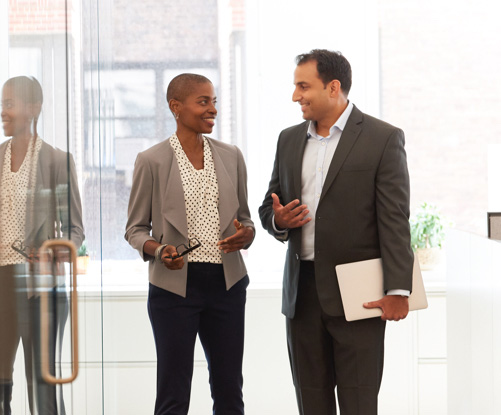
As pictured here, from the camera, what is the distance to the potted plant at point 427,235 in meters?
4.38

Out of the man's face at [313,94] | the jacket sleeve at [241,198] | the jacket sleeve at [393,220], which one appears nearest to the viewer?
the jacket sleeve at [393,220]

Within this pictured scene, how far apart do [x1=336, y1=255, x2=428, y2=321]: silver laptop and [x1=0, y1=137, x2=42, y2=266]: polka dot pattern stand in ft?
3.59

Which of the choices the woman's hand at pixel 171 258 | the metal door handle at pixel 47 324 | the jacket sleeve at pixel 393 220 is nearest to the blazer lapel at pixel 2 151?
the metal door handle at pixel 47 324

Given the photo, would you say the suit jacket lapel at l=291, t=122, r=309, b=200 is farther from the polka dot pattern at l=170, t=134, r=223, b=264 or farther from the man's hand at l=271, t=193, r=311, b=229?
the polka dot pattern at l=170, t=134, r=223, b=264

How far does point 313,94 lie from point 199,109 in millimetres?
415

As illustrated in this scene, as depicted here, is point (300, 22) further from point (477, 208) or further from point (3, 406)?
point (3, 406)

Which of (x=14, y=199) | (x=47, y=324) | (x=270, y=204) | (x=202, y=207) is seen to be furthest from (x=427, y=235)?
(x=14, y=199)

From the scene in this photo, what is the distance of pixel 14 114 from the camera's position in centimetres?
173

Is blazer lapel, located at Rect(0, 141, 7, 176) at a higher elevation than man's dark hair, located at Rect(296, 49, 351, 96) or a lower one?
lower

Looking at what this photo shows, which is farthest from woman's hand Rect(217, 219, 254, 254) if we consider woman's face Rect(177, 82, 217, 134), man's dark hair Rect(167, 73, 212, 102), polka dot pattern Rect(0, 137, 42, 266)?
polka dot pattern Rect(0, 137, 42, 266)

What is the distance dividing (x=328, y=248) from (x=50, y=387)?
3.40ft

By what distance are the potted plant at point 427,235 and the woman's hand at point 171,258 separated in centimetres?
219

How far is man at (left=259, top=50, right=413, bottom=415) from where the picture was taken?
2.47m

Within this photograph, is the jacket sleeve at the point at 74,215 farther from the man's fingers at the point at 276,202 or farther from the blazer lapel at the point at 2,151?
the man's fingers at the point at 276,202
